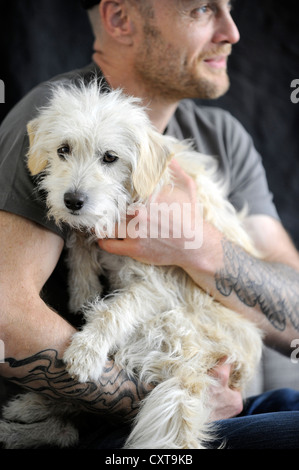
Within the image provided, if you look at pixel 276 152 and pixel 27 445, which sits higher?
pixel 276 152

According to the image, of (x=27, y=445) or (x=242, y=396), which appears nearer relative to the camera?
(x=27, y=445)

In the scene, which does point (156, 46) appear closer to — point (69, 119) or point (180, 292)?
point (69, 119)

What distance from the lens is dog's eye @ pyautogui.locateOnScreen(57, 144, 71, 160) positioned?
1.29 metres

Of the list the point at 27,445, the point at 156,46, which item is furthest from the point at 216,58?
the point at 27,445

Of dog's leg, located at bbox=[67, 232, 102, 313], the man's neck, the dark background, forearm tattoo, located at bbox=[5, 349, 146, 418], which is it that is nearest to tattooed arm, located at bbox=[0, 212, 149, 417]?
forearm tattoo, located at bbox=[5, 349, 146, 418]

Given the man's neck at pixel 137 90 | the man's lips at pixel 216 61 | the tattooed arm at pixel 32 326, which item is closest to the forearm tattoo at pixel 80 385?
the tattooed arm at pixel 32 326

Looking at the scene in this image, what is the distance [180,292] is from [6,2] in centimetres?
160

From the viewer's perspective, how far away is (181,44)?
1602mm

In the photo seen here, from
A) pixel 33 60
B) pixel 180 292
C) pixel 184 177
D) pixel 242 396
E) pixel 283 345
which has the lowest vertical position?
pixel 242 396

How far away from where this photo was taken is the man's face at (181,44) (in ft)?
5.22

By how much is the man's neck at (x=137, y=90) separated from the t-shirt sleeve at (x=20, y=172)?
0.84 ft

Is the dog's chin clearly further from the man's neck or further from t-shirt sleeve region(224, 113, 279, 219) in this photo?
t-shirt sleeve region(224, 113, 279, 219)

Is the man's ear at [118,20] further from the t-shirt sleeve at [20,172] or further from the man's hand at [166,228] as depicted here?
the man's hand at [166,228]

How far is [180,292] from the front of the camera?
1.47m
